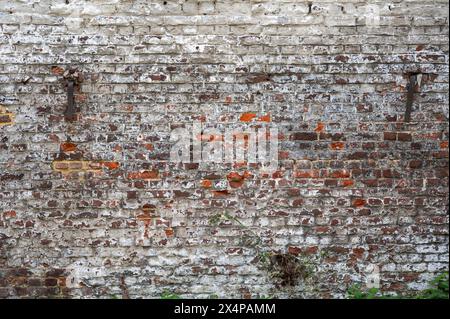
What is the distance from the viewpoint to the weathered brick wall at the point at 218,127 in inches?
159

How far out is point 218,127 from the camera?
13.5 ft

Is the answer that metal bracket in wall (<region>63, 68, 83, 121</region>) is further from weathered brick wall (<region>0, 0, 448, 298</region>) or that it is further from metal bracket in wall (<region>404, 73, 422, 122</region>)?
metal bracket in wall (<region>404, 73, 422, 122</region>)

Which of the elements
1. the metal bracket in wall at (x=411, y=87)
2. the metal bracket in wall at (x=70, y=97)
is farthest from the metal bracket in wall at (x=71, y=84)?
the metal bracket in wall at (x=411, y=87)

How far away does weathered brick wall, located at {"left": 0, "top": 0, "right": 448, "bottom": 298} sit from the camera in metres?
4.05

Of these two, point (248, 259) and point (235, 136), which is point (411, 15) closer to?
point (235, 136)

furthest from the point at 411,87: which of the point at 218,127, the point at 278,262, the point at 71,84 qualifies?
the point at 71,84

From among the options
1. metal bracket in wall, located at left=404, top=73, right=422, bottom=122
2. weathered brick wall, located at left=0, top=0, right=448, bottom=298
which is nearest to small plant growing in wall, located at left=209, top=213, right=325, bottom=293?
weathered brick wall, located at left=0, top=0, right=448, bottom=298

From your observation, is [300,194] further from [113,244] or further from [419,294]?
[113,244]

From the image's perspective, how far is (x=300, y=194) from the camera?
4.14 metres

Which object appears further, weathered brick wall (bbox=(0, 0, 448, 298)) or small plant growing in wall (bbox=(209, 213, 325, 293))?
small plant growing in wall (bbox=(209, 213, 325, 293))
